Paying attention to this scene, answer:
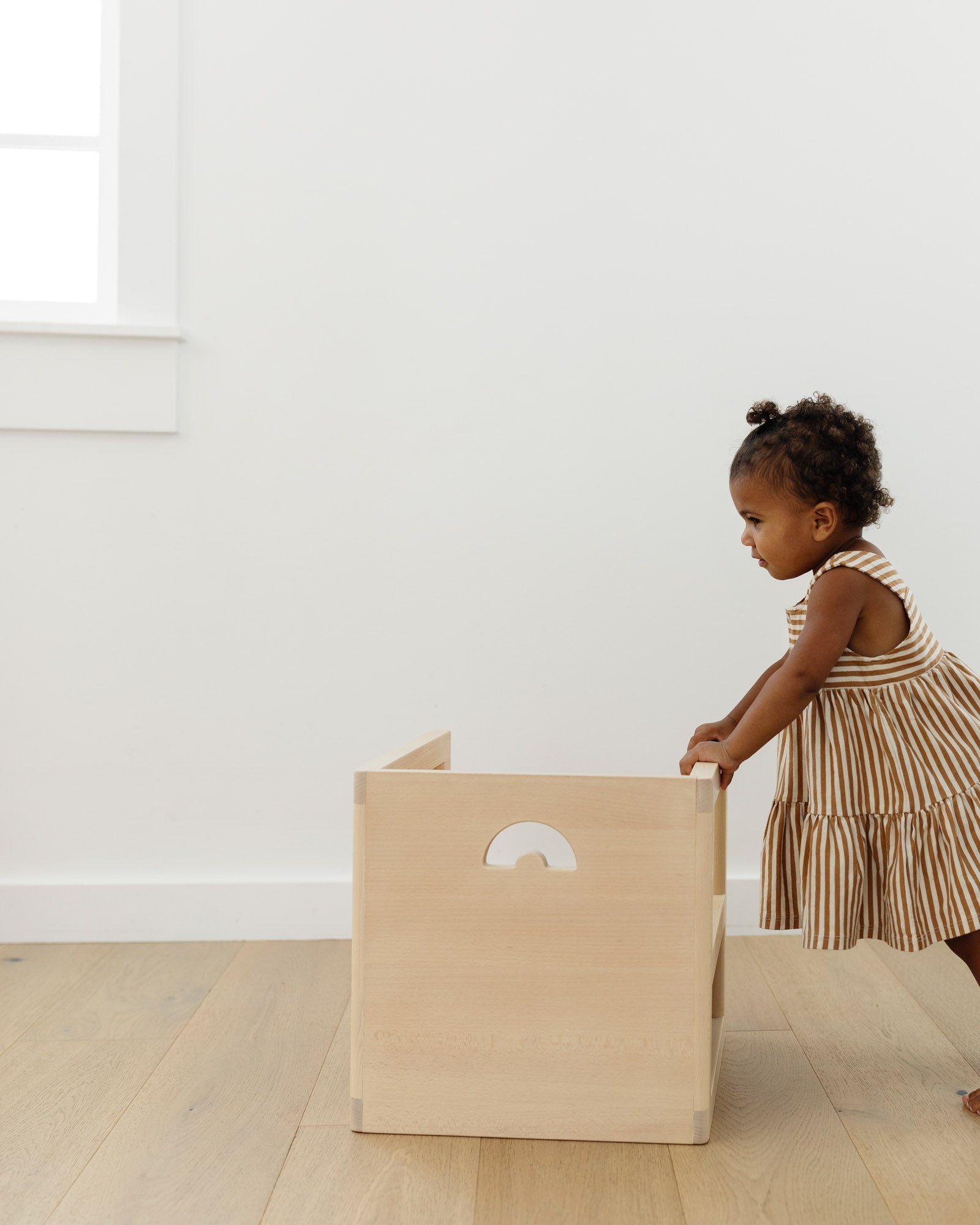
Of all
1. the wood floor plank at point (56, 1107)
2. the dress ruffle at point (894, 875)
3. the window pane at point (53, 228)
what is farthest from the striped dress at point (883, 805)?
the window pane at point (53, 228)

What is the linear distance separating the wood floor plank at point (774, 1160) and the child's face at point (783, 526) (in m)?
0.45

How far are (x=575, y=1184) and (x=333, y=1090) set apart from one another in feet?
0.81

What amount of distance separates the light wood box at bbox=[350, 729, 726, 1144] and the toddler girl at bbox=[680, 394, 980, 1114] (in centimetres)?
14

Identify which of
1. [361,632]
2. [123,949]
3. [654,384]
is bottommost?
[123,949]

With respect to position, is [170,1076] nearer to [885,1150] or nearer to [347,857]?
[347,857]

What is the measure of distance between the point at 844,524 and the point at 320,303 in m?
0.72

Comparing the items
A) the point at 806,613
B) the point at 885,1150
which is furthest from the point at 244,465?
the point at 885,1150

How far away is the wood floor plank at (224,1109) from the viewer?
73 centimetres

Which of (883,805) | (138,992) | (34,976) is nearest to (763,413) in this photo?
(883,805)

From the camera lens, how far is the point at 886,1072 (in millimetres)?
951

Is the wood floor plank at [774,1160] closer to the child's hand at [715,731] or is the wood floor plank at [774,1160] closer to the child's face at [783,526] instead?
the child's hand at [715,731]

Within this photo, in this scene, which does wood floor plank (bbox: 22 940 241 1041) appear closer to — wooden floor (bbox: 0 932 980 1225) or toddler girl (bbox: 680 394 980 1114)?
wooden floor (bbox: 0 932 980 1225)

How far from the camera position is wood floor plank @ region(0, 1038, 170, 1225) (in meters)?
0.75

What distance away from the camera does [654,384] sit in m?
1.36
